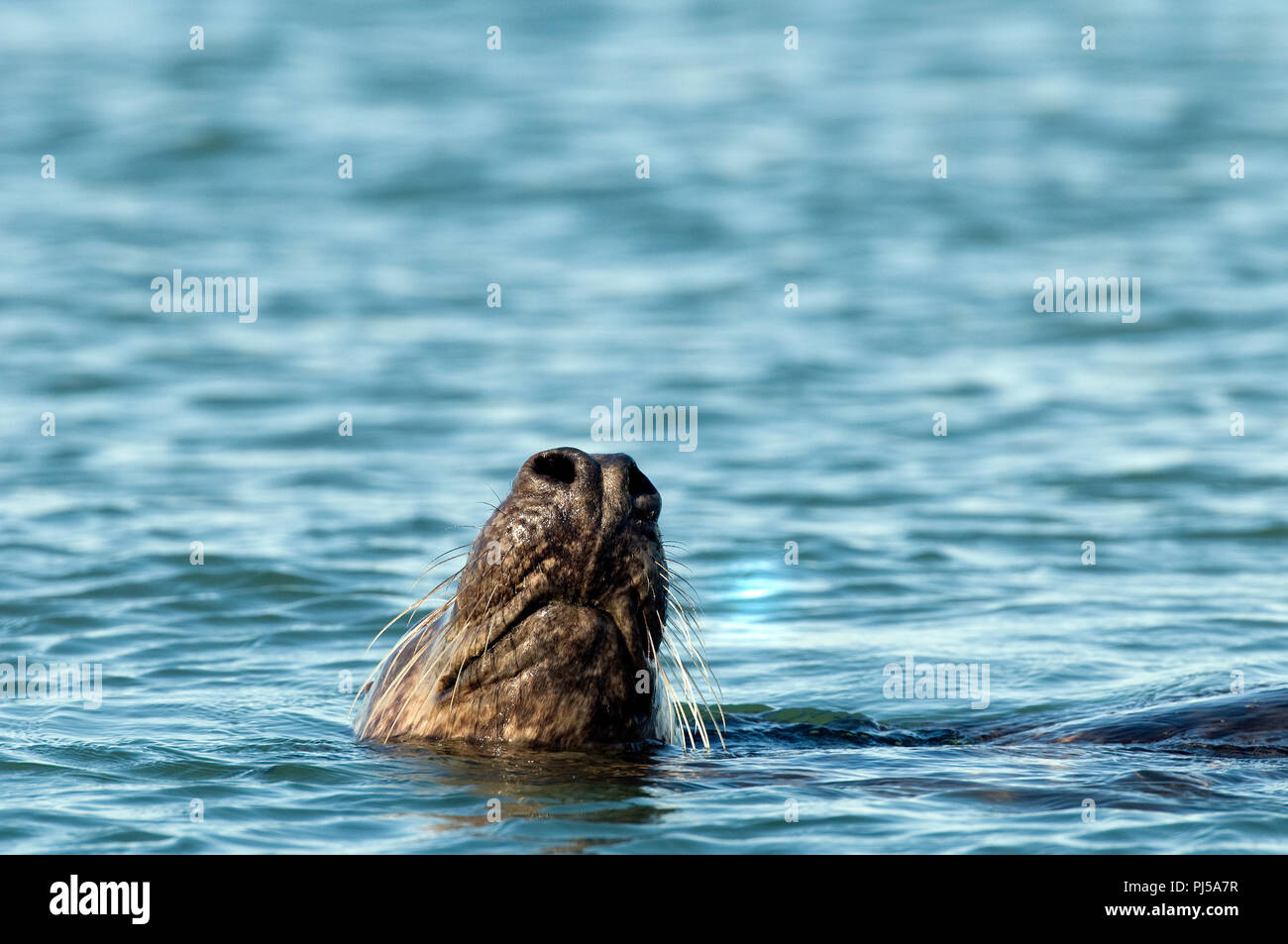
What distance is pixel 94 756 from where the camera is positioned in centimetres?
761

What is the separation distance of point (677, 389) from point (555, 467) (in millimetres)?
11066

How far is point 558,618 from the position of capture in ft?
21.5

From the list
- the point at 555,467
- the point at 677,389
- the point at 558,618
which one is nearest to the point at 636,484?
the point at 555,467

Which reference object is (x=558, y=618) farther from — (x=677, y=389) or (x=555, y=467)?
(x=677, y=389)

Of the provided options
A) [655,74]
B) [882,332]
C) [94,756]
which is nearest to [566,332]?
[882,332]

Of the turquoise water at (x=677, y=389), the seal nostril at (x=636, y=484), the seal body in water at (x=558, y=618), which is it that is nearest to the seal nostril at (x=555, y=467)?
the seal body in water at (x=558, y=618)

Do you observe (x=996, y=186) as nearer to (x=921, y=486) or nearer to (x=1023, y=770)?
(x=921, y=486)

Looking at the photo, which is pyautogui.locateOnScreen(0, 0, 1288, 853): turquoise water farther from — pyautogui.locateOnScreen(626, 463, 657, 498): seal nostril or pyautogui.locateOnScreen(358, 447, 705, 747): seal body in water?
pyautogui.locateOnScreen(626, 463, 657, 498): seal nostril

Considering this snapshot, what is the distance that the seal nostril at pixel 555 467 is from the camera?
6398 millimetres

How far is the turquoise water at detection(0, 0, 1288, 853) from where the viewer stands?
6.86 m

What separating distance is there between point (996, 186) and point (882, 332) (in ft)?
26.1

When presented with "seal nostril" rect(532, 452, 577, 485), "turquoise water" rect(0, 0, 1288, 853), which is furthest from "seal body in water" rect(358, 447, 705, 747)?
"turquoise water" rect(0, 0, 1288, 853)

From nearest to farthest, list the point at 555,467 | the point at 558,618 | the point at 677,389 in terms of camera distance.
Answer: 1. the point at 555,467
2. the point at 558,618
3. the point at 677,389

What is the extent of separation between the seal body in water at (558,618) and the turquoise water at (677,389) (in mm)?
200
